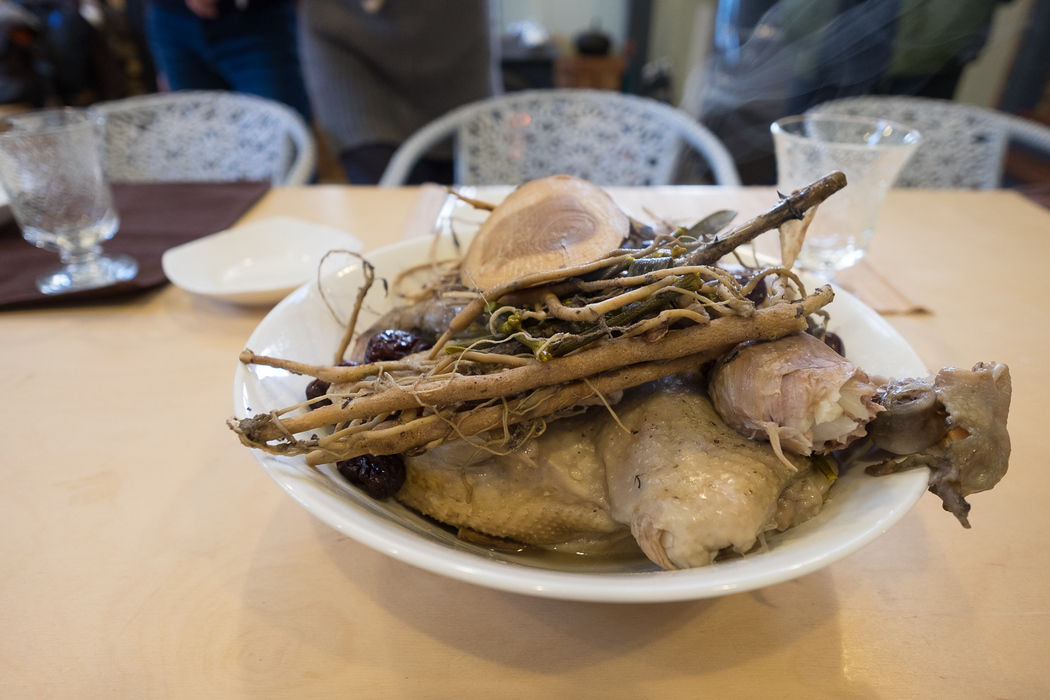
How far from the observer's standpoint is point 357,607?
56cm

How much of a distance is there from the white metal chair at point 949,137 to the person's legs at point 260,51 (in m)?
2.04

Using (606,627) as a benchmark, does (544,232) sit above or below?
above

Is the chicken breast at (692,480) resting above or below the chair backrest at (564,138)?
above

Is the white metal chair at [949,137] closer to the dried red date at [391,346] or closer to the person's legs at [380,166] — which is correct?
the person's legs at [380,166]

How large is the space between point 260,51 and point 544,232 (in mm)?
2205

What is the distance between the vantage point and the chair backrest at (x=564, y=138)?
1.91 m

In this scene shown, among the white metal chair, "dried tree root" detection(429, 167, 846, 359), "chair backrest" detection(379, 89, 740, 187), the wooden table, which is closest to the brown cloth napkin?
the wooden table

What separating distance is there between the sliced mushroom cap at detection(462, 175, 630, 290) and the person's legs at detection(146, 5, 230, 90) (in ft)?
7.13

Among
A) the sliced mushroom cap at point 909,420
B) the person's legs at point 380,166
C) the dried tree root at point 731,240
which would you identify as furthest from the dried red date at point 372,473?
the person's legs at point 380,166

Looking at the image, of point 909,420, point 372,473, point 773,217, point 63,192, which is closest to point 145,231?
point 63,192

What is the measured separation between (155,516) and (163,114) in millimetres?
1849

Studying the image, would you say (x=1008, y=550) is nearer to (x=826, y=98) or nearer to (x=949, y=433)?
(x=949, y=433)

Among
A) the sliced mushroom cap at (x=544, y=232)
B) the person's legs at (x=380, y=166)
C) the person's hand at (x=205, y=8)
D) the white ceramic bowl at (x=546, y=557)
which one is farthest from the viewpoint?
the person's legs at (x=380, y=166)

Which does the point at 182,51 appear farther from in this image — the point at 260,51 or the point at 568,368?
the point at 568,368
